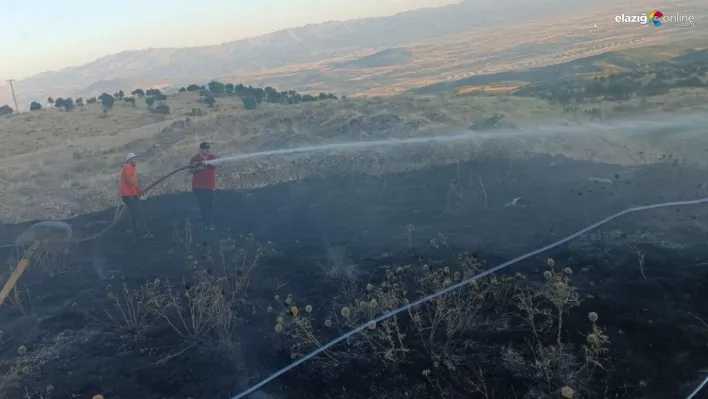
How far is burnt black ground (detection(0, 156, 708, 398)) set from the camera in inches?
187

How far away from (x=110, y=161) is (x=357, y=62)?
3787 inches

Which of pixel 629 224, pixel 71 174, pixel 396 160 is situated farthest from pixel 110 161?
pixel 629 224

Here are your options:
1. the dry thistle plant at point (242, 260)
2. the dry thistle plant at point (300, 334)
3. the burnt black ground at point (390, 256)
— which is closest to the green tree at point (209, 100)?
the burnt black ground at point (390, 256)

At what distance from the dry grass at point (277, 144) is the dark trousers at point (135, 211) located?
10.8ft

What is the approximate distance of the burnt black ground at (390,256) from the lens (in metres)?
4.75

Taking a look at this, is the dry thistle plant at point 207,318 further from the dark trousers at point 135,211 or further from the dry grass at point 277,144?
the dry grass at point 277,144

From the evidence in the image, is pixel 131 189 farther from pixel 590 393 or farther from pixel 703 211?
pixel 703 211

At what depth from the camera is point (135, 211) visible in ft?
29.5

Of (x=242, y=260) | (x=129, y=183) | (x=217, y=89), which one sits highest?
(x=217, y=89)

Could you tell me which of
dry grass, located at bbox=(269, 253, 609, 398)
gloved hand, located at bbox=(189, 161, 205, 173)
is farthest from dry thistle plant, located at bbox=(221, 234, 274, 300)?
gloved hand, located at bbox=(189, 161, 205, 173)

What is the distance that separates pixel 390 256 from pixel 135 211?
4.30 metres

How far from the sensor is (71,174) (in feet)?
58.7

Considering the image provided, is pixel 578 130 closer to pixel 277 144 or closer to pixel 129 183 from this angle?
pixel 277 144

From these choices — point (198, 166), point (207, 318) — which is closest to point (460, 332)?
point (207, 318)
